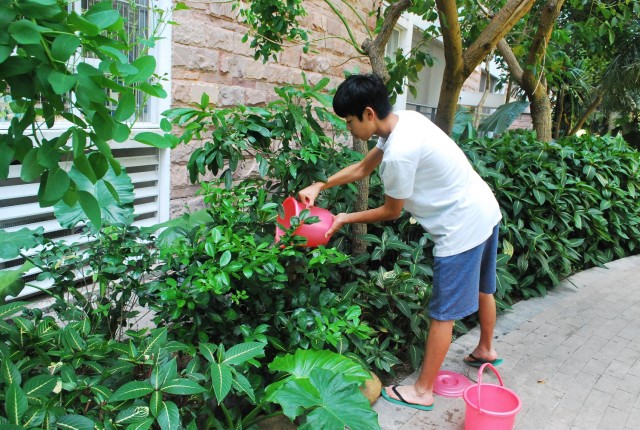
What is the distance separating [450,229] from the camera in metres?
2.99

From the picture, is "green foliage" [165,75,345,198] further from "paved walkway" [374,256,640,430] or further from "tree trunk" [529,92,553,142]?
"tree trunk" [529,92,553,142]

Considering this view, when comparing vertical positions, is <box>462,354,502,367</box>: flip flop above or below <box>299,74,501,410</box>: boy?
below

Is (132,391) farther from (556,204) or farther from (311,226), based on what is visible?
(556,204)

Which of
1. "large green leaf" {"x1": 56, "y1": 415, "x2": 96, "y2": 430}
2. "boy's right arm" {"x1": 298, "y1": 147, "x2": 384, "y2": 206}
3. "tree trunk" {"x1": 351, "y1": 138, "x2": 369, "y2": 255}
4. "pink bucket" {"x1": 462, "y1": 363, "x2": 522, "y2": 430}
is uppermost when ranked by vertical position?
"boy's right arm" {"x1": 298, "y1": 147, "x2": 384, "y2": 206}

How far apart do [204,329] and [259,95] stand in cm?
388

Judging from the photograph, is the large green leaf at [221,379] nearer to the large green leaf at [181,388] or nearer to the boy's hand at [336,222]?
the large green leaf at [181,388]

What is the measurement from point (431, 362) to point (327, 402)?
1.06 meters

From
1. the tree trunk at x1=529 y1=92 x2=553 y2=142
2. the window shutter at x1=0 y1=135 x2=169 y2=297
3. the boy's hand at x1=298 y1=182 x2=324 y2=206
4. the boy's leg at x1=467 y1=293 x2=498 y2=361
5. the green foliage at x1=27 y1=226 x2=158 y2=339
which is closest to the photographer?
the green foliage at x1=27 y1=226 x2=158 y2=339

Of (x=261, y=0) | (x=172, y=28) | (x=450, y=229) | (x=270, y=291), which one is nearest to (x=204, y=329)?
(x=270, y=291)

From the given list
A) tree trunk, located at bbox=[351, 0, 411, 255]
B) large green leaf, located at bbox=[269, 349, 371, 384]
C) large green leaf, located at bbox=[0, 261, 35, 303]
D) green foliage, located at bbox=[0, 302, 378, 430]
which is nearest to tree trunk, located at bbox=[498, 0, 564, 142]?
tree trunk, located at bbox=[351, 0, 411, 255]

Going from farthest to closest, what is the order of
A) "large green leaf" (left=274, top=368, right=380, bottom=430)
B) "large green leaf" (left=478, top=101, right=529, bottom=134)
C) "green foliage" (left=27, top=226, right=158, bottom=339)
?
1. "large green leaf" (left=478, top=101, right=529, bottom=134)
2. "green foliage" (left=27, top=226, right=158, bottom=339)
3. "large green leaf" (left=274, top=368, right=380, bottom=430)

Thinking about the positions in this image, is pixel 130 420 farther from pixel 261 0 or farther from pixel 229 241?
pixel 261 0

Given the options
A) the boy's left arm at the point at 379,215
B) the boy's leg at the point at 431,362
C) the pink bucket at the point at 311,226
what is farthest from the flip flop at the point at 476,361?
the pink bucket at the point at 311,226

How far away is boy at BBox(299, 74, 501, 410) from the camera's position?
2.79 metres
